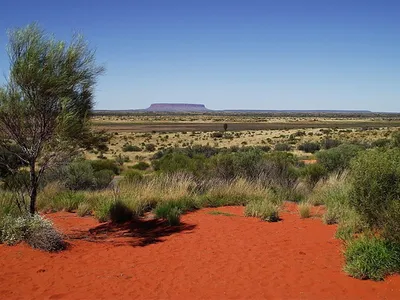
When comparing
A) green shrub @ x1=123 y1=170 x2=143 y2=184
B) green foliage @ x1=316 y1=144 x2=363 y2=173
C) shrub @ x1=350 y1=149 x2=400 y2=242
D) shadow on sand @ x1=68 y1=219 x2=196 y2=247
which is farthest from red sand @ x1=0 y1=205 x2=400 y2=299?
green foliage @ x1=316 y1=144 x2=363 y2=173

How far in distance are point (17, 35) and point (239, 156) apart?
10912 mm

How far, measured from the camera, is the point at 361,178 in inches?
336

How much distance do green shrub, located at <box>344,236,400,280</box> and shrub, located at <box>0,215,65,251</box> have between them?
655 cm

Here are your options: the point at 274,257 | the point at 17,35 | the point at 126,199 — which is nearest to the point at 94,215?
the point at 126,199

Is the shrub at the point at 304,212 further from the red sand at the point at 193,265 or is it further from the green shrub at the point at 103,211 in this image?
the green shrub at the point at 103,211

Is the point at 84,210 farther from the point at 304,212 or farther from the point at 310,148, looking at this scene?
the point at 310,148

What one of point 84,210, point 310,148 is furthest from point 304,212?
point 310,148

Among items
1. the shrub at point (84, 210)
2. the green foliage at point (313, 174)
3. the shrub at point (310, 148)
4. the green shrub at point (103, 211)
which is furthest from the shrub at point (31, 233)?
the shrub at point (310, 148)

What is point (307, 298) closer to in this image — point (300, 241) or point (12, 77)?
point (300, 241)

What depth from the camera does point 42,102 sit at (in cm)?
1065

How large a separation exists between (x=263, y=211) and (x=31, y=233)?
6627mm

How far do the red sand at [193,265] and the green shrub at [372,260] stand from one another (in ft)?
0.55

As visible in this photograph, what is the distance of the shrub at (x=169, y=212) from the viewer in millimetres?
11984

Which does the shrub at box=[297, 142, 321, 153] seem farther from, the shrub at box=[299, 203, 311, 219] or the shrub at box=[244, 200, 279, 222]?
the shrub at box=[299, 203, 311, 219]
